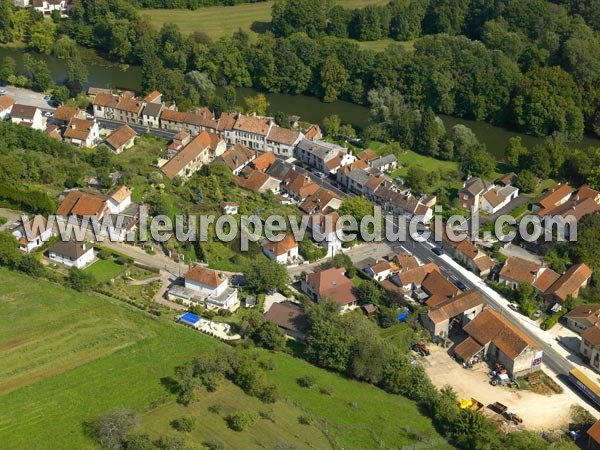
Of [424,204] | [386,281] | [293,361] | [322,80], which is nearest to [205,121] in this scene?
[322,80]

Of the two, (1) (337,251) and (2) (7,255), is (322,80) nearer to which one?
(1) (337,251)

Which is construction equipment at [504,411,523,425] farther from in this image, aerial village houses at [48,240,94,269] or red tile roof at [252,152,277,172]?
red tile roof at [252,152,277,172]

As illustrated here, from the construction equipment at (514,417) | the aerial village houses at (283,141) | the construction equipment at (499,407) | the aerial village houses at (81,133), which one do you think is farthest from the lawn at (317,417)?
the aerial village houses at (81,133)

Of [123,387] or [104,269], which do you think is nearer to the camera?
[123,387]

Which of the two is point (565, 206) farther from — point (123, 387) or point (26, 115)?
point (26, 115)

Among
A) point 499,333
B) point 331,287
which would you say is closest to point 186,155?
point 331,287

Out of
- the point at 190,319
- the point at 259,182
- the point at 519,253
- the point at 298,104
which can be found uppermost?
the point at 298,104

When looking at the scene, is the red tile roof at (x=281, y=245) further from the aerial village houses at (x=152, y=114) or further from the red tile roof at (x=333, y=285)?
the aerial village houses at (x=152, y=114)
